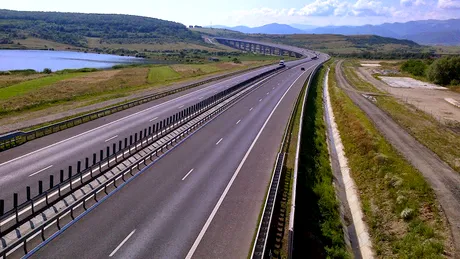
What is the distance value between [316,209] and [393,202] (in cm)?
692

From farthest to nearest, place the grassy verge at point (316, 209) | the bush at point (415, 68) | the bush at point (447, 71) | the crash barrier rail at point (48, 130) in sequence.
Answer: the bush at point (415, 68) < the bush at point (447, 71) < the crash barrier rail at point (48, 130) < the grassy verge at point (316, 209)

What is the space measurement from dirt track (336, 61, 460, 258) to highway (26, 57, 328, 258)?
11.9 metres

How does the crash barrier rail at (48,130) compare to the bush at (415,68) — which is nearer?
the crash barrier rail at (48,130)

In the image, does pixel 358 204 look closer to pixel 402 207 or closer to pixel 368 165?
pixel 402 207

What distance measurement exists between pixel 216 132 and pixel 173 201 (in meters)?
18.7

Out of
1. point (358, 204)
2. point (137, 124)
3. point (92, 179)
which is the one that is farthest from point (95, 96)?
point (358, 204)

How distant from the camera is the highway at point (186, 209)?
57.7 feet

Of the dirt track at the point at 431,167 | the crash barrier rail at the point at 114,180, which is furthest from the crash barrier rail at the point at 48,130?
the dirt track at the point at 431,167

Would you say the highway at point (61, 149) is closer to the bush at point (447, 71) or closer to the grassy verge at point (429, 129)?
the grassy verge at point (429, 129)

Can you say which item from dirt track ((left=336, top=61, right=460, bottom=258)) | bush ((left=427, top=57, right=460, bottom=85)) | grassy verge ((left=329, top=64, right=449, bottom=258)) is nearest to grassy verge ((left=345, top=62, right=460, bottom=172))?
dirt track ((left=336, top=61, right=460, bottom=258))

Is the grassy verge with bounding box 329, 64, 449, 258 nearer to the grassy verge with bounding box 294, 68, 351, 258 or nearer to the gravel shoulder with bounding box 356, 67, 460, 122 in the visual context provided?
the grassy verge with bounding box 294, 68, 351, 258

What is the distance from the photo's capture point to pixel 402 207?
2802cm

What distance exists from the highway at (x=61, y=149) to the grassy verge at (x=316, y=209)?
1515 centimetres

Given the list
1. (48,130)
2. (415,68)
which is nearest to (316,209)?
(48,130)
